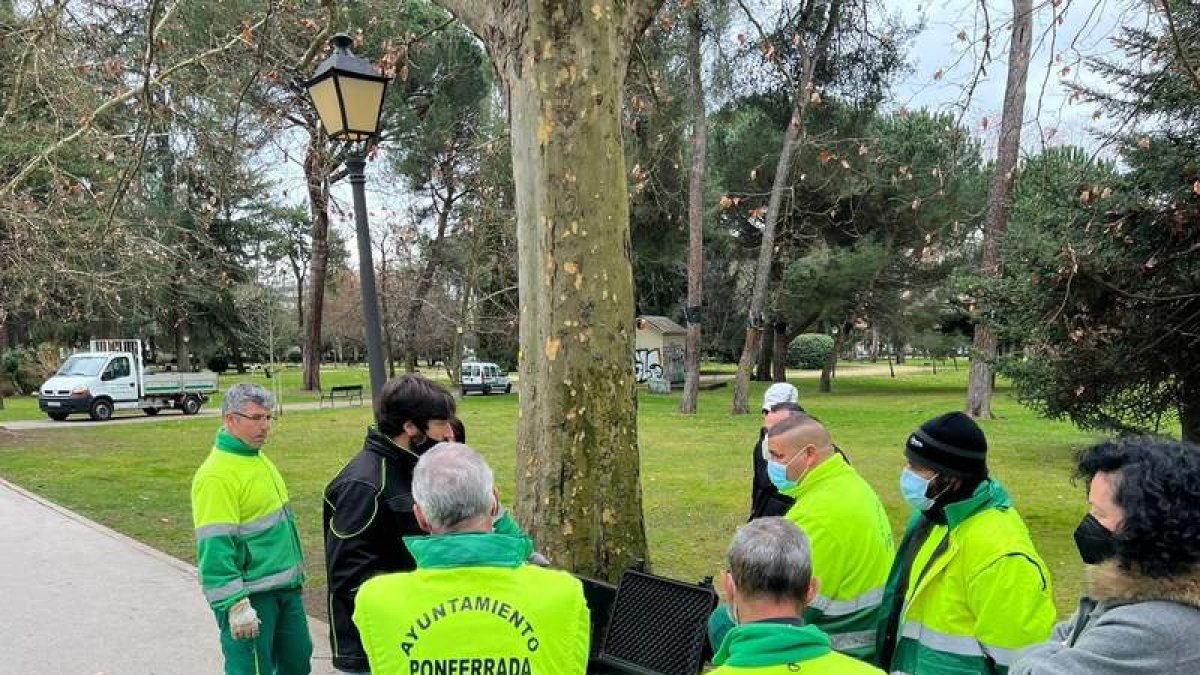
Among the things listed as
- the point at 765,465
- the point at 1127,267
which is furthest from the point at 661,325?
the point at 765,465

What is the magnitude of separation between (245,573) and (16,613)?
3767 mm

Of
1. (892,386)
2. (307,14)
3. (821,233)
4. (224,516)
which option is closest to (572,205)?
(224,516)

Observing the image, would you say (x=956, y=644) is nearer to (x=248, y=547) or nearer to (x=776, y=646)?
(x=776, y=646)

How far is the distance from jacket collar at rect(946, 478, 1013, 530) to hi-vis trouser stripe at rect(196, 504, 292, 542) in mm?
3002

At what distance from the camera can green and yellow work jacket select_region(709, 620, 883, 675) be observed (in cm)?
179

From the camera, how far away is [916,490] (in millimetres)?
2975

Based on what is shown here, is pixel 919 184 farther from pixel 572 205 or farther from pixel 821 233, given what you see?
pixel 572 205

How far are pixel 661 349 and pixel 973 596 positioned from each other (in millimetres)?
39028

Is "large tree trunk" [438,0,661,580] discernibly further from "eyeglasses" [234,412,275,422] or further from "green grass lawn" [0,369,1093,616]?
"green grass lawn" [0,369,1093,616]

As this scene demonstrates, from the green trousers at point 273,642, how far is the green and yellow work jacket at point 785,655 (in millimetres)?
2838

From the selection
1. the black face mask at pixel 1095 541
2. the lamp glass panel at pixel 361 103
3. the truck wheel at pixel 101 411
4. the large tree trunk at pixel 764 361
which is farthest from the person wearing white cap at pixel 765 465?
the large tree trunk at pixel 764 361

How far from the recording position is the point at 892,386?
40438mm

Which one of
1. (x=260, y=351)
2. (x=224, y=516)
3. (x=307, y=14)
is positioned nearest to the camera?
(x=224, y=516)

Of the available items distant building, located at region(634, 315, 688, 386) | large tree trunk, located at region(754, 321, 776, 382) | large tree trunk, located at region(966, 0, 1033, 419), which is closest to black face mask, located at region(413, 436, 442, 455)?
large tree trunk, located at region(966, 0, 1033, 419)
